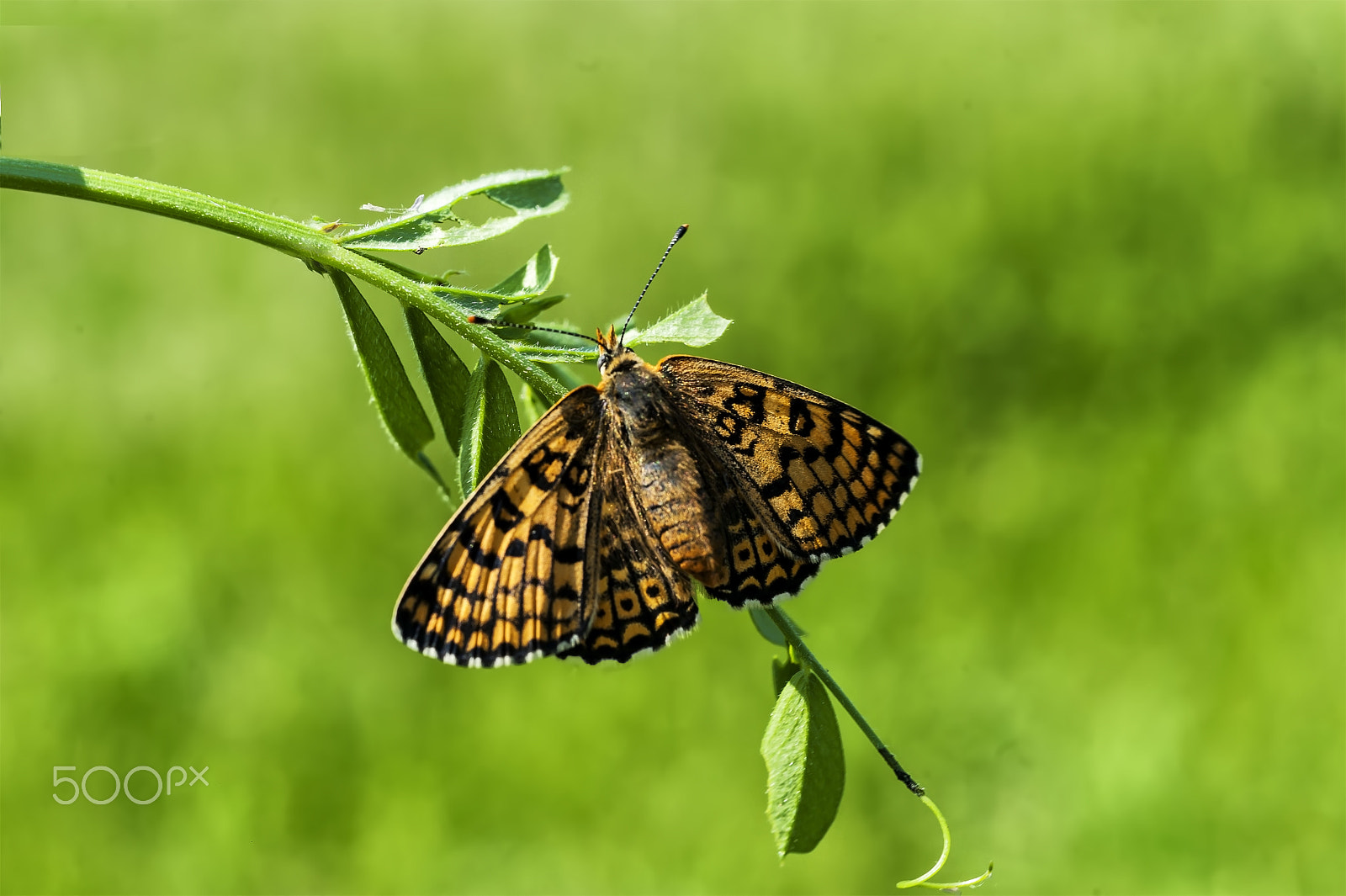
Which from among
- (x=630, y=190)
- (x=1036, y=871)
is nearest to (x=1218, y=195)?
(x=630, y=190)

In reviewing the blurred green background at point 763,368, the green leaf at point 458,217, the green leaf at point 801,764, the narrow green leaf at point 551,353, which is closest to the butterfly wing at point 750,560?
the green leaf at point 801,764

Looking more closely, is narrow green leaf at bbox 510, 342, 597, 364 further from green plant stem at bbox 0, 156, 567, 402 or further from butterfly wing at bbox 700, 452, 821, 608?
butterfly wing at bbox 700, 452, 821, 608

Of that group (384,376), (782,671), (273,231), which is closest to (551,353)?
(384,376)

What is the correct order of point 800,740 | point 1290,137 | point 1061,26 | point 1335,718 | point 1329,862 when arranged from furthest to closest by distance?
point 1061,26 < point 1290,137 < point 1335,718 < point 1329,862 < point 800,740

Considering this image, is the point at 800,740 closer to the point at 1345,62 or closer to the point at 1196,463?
the point at 1196,463

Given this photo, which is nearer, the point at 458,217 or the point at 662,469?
the point at 458,217

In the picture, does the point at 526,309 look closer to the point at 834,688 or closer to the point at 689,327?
the point at 689,327
